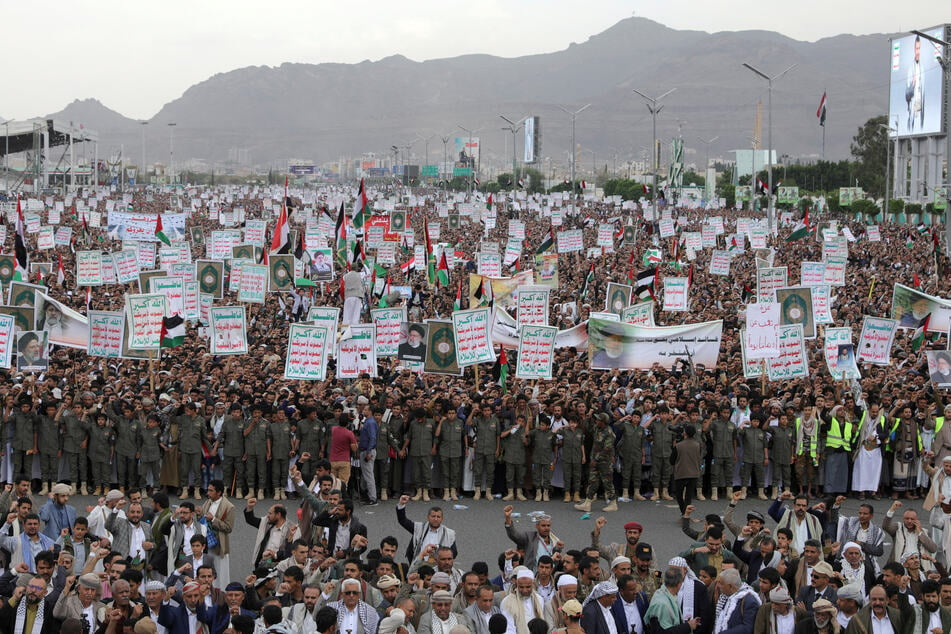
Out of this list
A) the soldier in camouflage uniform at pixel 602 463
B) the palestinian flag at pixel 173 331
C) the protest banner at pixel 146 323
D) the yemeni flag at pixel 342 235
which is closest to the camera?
the soldier in camouflage uniform at pixel 602 463

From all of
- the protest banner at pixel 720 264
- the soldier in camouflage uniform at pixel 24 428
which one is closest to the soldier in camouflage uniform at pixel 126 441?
the soldier in camouflage uniform at pixel 24 428

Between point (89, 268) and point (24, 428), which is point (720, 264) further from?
point (24, 428)

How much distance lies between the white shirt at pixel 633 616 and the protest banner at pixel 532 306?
422 inches

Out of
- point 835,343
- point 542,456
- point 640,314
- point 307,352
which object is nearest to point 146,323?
point 307,352

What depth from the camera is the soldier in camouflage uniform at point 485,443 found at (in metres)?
14.0

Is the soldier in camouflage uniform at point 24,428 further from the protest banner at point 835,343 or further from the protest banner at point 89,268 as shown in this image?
the protest banner at point 835,343

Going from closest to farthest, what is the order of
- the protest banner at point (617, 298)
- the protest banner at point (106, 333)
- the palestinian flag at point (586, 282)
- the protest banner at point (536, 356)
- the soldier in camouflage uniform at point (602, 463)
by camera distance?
the soldier in camouflage uniform at point (602, 463) → the protest banner at point (536, 356) → the protest banner at point (106, 333) → the protest banner at point (617, 298) → the palestinian flag at point (586, 282)

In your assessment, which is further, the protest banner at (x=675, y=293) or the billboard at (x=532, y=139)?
the billboard at (x=532, y=139)

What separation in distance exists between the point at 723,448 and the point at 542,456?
194 cm

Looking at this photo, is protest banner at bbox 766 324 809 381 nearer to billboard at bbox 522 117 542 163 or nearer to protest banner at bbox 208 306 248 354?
protest banner at bbox 208 306 248 354

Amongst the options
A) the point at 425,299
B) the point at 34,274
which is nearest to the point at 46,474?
the point at 425,299

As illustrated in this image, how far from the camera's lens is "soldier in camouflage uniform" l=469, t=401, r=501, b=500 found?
Result: 1397cm

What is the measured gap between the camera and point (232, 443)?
13828 millimetres

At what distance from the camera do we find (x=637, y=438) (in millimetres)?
13844
